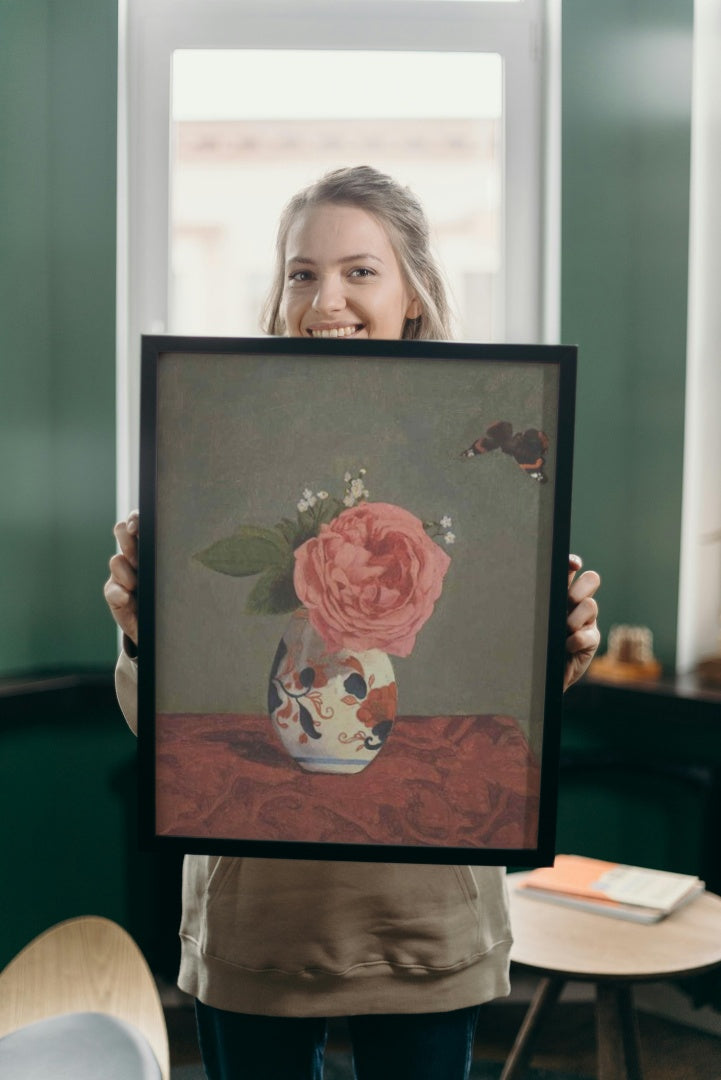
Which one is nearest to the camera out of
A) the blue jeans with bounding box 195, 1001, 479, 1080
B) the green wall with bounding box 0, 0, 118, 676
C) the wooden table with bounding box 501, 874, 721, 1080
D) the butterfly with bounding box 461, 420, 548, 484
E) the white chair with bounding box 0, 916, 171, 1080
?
the white chair with bounding box 0, 916, 171, 1080

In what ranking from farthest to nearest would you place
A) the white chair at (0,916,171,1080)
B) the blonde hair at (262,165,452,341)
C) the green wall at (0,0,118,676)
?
1. the green wall at (0,0,118,676)
2. the blonde hair at (262,165,452,341)
3. the white chair at (0,916,171,1080)

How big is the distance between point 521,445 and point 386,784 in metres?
0.34

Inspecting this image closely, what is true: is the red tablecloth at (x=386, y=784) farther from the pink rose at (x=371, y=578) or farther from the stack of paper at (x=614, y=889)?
the stack of paper at (x=614, y=889)

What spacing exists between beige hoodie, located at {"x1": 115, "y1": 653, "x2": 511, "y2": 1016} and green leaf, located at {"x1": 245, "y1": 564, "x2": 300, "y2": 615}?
0.61ft

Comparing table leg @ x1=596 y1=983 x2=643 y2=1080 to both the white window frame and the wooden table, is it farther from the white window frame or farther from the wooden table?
the white window frame

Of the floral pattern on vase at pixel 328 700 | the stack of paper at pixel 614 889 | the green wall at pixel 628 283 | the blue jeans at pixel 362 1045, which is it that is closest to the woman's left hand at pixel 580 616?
the floral pattern on vase at pixel 328 700

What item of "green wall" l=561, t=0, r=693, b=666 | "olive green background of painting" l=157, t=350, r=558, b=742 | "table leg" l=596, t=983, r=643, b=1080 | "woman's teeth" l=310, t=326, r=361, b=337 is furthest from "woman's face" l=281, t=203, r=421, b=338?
"green wall" l=561, t=0, r=693, b=666

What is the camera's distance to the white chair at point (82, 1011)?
78cm

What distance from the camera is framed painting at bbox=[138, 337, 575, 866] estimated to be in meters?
0.94

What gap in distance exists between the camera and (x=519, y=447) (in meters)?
0.94

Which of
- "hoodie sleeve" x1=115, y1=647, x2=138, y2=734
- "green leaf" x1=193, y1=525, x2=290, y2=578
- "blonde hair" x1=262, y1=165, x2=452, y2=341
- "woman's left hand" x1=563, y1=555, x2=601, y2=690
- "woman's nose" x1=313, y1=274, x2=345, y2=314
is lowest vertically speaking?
"hoodie sleeve" x1=115, y1=647, x2=138, y2=734

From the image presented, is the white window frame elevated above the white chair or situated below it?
above

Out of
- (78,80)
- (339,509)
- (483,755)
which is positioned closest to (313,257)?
(339,509)

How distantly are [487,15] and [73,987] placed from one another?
7.86 feet
